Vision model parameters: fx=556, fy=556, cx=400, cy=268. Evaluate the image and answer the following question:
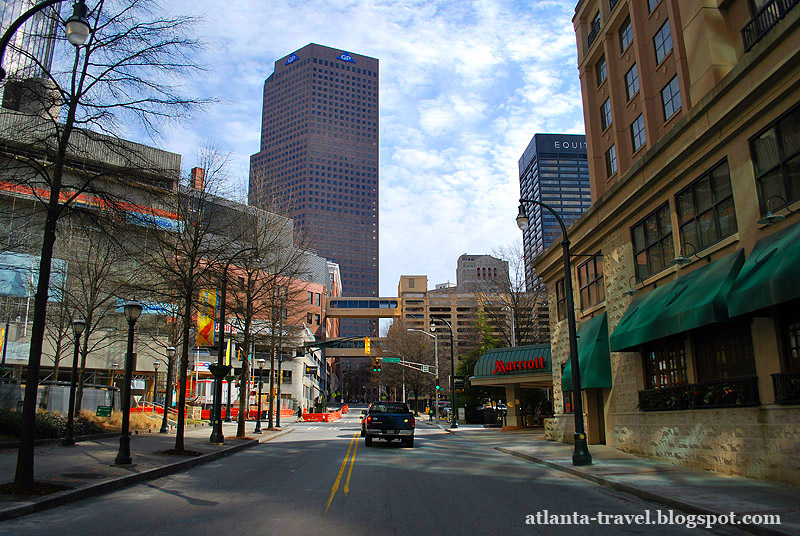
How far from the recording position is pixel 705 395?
13.8 metres

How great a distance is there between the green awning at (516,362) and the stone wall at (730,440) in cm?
1705

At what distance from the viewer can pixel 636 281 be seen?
1820 cm

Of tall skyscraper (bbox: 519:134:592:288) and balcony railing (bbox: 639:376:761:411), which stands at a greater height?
tall skyscraper (bbox: 519:134:592:288)

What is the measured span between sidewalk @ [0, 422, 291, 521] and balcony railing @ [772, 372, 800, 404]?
13.4 metres

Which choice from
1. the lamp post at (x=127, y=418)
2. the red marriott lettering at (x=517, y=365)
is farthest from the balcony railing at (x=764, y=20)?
the red marriott lettering at (x=517, y=365)

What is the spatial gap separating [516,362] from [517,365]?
231mm

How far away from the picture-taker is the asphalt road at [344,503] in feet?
24.8

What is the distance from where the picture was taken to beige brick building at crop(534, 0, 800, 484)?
439 inches

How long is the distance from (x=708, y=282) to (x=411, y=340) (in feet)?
224

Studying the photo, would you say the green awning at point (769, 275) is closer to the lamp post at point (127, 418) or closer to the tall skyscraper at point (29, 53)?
the lamp post at point (127, 418)

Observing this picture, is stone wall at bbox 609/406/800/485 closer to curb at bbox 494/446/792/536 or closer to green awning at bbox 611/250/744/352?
green awning at bbox 611/250/744/352

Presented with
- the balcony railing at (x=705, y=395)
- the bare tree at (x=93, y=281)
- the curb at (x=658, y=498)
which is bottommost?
the curb at (x=658, y=498)

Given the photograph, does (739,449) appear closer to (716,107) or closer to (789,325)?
(789,325)

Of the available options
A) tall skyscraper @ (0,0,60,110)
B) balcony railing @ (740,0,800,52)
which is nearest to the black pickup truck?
tall skyscraper @ (0,0,60,110)
